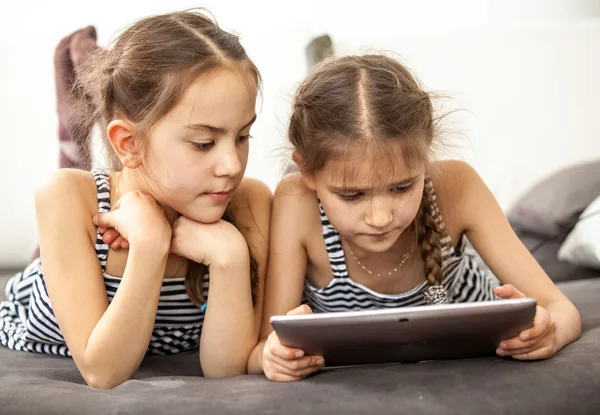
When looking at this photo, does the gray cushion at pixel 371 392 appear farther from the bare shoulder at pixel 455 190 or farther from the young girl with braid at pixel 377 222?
the bare shoulder at pixel 455 190

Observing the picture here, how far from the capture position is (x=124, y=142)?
1.31m

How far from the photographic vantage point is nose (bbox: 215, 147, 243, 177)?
1222 mm

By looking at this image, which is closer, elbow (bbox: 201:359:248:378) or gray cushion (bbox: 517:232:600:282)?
elbow (bbox: 201:359:248:378)

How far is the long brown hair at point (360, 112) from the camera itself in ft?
4.08

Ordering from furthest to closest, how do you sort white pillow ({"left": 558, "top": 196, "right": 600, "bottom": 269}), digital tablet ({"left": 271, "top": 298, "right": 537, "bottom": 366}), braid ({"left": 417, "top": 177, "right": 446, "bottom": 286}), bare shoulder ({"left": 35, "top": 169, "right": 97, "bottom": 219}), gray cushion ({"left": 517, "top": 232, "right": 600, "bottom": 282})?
gray cushion ({"left": 517, "top": 232, "right": 600, "bottom": 282})
white pillow ({"left": 558, "top": 196, "right": 600, "bottom": 269})
braid ({"left": 417, "top": 177, "right": 446, "bottom": 286})
bare shoulder ({"left": 35, "top": 169, "right": 97, "bottom": 219})
digital tablet ({"left": 271, "top": 298, "right": 537, "bottom": 366})

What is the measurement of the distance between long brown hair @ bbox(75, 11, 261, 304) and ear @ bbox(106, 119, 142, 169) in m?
0.02

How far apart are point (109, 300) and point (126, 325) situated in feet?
0.67

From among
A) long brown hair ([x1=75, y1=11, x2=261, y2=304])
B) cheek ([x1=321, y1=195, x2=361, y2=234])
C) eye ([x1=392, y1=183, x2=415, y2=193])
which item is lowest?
cheek ([x1=321, y1=195, x2=361, y2=234])

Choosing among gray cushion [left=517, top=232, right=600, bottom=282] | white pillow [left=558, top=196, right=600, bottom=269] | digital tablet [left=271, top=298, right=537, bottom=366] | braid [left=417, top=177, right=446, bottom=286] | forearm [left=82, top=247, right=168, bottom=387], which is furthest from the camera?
gray cushion [left=517, top=232, right=600, bottom=282]

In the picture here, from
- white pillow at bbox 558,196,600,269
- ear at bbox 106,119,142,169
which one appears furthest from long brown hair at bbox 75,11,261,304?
white pillow at bbox 558,196,600,269

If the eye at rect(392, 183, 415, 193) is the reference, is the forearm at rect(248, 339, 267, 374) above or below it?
below

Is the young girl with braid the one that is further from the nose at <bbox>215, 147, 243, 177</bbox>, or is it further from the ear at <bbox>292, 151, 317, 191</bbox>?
the nose at <bbox>215, 147, 243, 177</bbox>

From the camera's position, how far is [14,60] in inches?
90.4

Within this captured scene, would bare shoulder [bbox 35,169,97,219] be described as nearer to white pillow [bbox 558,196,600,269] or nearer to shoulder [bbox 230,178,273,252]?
shoulder [bbox 230,178,273,252]
